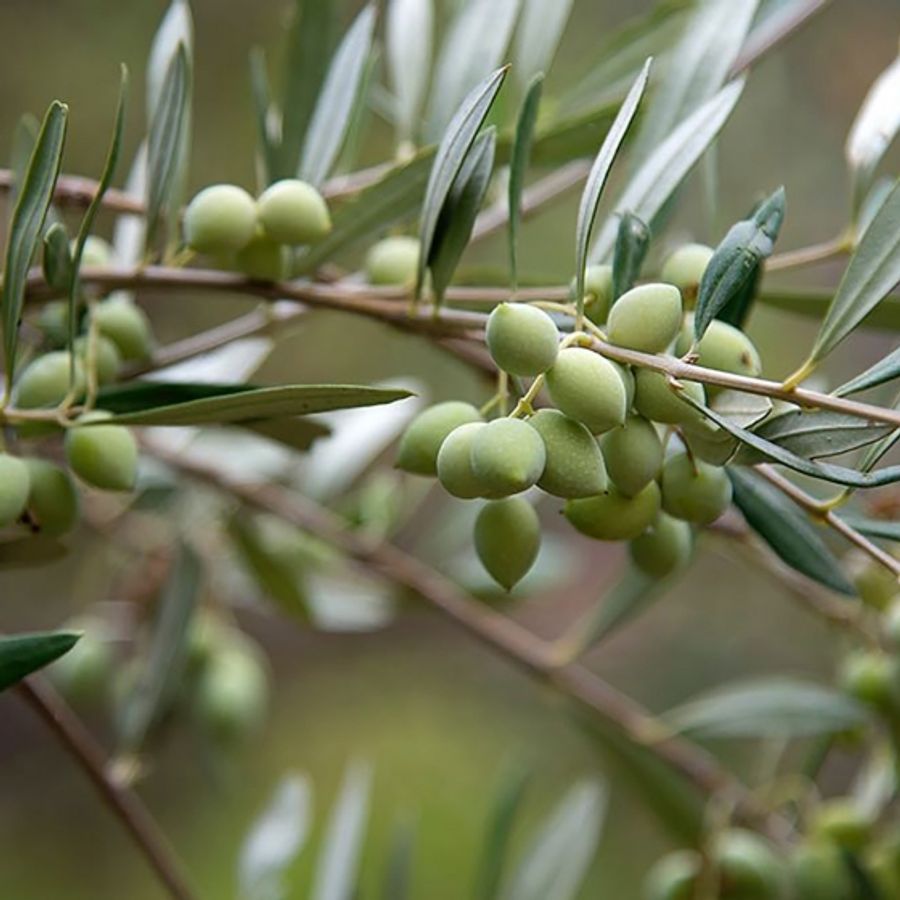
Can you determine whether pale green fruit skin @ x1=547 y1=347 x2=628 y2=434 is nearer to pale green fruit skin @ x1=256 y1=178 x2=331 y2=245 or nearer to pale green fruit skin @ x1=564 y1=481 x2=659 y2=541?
pale green fruit skin @ x1=564 y1=481 x2=659 y2=541

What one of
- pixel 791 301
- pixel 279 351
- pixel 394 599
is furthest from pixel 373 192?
pixel 279 351

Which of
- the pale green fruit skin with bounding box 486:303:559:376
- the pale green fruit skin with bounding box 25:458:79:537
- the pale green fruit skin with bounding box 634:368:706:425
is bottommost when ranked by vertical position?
the pale green fruit skin with bounding box 25:458:79:537

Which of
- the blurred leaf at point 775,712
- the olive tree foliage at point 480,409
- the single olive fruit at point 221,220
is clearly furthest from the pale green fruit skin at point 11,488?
the blurred leaf at point 775,712

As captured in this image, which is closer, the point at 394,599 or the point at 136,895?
the point at 394,599

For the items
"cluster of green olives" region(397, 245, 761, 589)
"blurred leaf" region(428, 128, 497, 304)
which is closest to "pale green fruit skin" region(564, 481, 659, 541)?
"cluster of green olives" region(397, 245, 761, 589)

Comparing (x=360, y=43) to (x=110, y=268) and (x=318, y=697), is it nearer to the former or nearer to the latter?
(x=110, y=268)

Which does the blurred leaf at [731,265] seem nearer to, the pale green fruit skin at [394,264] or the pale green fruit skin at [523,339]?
the pale green fruit skin at [523,339]
